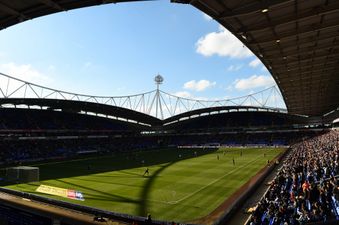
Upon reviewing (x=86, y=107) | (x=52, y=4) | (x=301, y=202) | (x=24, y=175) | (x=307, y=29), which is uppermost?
(x=86, y=107)

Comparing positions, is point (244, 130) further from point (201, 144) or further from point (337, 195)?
point (337, 195)

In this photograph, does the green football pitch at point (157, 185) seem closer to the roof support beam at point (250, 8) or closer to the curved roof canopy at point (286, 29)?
the curved roof canopy at point (286, 29)

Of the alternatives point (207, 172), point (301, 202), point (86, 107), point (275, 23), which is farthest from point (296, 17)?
point (86, 107)

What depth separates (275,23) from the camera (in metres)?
20.8

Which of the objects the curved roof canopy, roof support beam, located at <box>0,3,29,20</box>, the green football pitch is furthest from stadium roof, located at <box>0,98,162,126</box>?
roof support beam, located at <box>0,3,29,20</box>

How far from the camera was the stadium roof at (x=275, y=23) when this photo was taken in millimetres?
14602

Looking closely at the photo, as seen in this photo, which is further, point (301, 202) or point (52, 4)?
point (301, 202)

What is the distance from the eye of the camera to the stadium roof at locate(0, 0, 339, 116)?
14.6m

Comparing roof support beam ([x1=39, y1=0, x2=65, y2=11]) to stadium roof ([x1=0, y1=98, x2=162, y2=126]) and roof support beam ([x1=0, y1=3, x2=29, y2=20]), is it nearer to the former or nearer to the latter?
roof support beam ([x1=0, y1=3, x2=29, y2=20])

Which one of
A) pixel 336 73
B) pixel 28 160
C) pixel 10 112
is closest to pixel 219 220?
pixel 336 73

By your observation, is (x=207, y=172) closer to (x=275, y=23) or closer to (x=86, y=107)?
(x=275, y=23)

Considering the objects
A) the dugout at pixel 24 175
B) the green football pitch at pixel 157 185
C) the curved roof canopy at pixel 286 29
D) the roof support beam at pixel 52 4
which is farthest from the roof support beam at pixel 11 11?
the dugout at pixel 24 175

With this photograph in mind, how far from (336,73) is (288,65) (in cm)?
916

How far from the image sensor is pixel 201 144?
343ft
